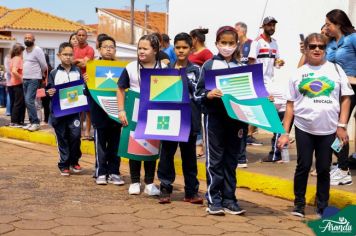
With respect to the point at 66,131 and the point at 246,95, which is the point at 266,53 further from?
the point at 246,95

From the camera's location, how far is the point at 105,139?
727 centimetres

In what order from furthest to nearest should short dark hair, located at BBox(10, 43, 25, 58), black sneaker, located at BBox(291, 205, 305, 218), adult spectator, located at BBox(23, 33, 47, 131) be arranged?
short dark hair, located at BBox(10, 43, 25, 58), adult spectator, located at BBox(23, 33, 47, 131), black sneaker, located at BBox(291, 205, 305, 218)

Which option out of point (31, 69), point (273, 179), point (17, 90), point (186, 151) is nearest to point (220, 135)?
point (186, 151)

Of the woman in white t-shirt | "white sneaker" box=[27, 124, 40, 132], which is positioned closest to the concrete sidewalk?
the woman in white t-shirt

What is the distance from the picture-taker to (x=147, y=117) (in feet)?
20.5

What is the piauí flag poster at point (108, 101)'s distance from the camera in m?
6.96

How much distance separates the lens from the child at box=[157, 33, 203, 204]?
6.20 metres

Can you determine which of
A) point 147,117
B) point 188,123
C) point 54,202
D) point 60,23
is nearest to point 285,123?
point 188,123

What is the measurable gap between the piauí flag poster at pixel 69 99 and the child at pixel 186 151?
6.25 ft

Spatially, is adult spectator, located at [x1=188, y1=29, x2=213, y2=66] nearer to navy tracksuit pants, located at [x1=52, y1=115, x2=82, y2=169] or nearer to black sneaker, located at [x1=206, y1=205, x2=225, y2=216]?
navy tracksuit pants, located at [x1=52, y1=115, x2=82, y2=169]

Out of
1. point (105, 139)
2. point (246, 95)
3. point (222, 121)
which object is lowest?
point (105, 139)

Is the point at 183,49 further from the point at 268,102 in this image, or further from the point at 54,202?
the point at 54,202

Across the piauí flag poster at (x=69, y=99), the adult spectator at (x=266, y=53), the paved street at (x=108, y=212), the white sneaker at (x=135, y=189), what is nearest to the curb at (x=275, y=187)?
the paved street at (x=108, y=212)

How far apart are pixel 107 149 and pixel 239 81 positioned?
2.18 metres
